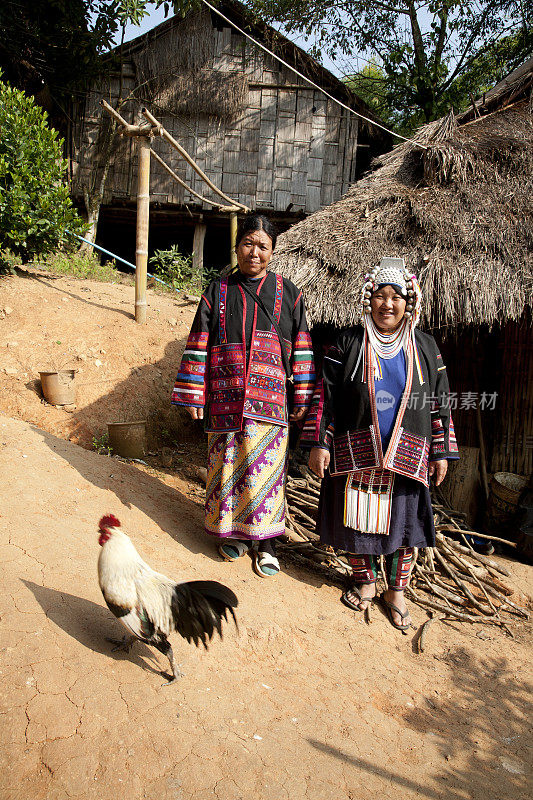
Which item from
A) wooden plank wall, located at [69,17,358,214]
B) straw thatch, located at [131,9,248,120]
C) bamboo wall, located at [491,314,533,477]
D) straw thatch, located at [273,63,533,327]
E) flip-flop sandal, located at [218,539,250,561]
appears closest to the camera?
flip-flop sandal, located at [218,539,250,561]

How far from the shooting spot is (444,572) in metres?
4.11

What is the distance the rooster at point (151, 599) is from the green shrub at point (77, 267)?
6603 mm

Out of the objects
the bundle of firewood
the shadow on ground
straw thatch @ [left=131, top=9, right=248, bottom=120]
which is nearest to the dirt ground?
the shadow on ground

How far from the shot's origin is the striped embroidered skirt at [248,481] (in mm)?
3275

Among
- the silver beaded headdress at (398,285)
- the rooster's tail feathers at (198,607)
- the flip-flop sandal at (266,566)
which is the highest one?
the silver beaded headdress at (398,285)

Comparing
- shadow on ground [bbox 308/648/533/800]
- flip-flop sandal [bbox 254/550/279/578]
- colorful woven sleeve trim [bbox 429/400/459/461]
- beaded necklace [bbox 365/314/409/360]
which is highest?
beaded necklace [bbox 365/314/409/360]

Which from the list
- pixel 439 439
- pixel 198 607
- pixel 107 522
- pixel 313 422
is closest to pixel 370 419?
pixel 313 422

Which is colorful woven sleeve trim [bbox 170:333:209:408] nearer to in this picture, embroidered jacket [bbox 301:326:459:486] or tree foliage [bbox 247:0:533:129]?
embroidered jacket [bbox 301:326:459:486]

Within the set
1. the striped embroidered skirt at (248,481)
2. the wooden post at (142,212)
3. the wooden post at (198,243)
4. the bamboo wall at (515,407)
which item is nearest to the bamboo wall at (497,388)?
the bamboo wall at (515,407)

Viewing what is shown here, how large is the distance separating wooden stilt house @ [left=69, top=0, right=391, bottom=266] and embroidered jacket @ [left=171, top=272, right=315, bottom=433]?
786 centimetres

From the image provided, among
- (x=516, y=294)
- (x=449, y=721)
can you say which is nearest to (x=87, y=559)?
(x=449, y=721)

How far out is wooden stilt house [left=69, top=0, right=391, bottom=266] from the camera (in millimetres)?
10531

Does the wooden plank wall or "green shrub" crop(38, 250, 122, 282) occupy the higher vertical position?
the wooden plank wall

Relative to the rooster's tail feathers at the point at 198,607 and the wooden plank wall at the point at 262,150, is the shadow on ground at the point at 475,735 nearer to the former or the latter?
the rooster's tail feathers at the point at 198,607
